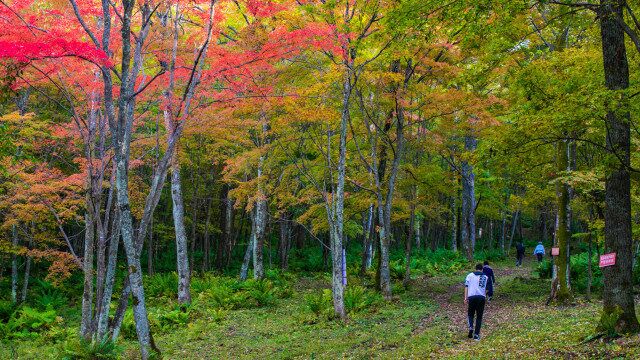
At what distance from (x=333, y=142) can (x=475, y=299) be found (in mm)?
10483

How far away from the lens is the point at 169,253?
37.3 m

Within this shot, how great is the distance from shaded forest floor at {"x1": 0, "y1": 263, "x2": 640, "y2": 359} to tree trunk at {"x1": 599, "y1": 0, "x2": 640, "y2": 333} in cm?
60

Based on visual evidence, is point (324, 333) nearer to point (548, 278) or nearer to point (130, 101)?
point (130, 101)

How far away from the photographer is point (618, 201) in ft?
24.9

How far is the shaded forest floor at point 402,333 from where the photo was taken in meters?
7.86

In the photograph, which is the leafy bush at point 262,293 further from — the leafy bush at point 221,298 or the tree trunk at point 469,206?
the tree trunk at point 469,206

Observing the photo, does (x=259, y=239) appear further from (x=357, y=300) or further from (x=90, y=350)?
(x=90, y=350)

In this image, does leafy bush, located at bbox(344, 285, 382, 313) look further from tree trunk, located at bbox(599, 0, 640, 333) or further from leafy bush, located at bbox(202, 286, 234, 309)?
tree trunk, located at bbox(599, 0, 640, 333)

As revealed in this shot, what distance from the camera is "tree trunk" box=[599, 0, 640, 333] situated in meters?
7.41

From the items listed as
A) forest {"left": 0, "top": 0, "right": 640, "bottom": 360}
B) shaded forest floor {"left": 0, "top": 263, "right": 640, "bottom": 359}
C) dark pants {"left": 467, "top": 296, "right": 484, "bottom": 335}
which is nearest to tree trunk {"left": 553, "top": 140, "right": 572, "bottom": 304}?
forest {"left": 0, "top": 0, "right": 640, "bottom": 360}

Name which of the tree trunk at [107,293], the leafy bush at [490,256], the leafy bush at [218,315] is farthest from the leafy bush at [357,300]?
the leafy bush at [490,256]

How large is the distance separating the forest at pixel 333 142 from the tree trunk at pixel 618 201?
3 centimetres

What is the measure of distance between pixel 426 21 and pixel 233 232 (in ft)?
89.8

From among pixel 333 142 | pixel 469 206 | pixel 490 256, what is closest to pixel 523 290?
pixel 333 142
